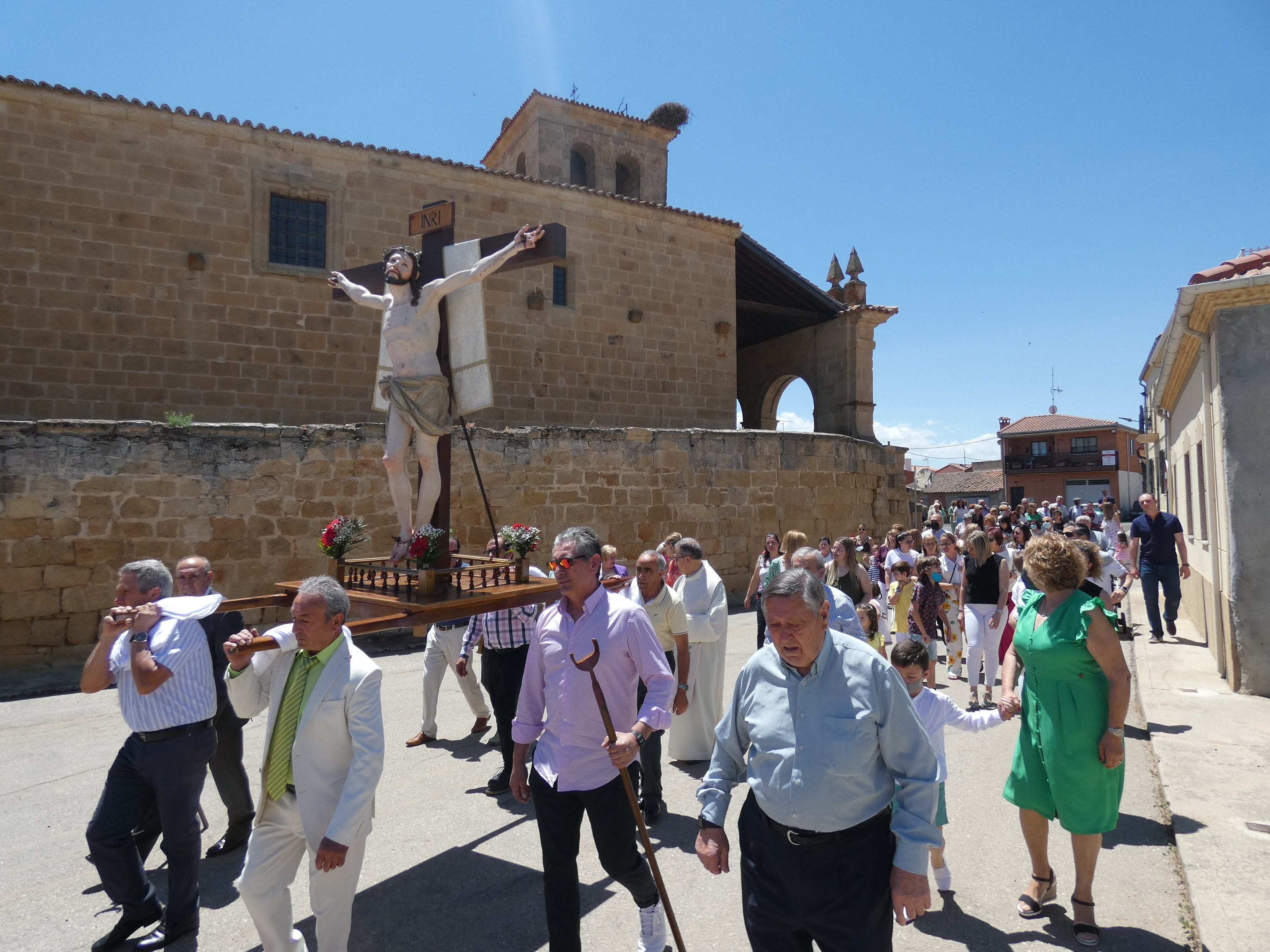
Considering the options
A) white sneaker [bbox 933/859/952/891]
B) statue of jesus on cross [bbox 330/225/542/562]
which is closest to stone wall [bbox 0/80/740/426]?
statue of jesus on cross [bbox 330/225/542/562]

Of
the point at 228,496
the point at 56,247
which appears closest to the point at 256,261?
the point at 56,247

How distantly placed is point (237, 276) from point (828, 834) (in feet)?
48.5

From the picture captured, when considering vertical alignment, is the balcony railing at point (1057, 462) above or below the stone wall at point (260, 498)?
above

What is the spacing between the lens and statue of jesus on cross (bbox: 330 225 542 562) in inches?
190

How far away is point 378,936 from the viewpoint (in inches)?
141

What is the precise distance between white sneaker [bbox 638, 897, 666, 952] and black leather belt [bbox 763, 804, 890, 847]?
120 centimetres

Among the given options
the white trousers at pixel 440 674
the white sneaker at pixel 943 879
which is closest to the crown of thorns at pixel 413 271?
the white trousers at pixel 440 674

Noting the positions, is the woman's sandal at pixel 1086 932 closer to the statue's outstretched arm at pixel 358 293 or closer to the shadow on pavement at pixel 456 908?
the shadow on pavement at pixel 456 908

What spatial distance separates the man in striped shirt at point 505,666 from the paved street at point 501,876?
0.27m

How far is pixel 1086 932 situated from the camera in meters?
3.36

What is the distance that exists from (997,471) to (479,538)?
51083 millimetres

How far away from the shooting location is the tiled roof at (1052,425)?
46500 millimetres

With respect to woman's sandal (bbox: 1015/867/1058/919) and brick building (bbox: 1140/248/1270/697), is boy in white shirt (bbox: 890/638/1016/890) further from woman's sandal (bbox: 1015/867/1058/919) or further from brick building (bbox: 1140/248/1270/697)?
brick building (bbox: 1140/248/1270/697)

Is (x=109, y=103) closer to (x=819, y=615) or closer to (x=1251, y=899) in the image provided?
(x=819, y=615)
